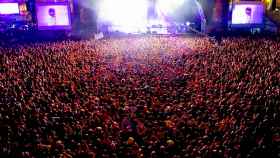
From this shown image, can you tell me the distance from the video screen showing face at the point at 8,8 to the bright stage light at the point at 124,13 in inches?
194

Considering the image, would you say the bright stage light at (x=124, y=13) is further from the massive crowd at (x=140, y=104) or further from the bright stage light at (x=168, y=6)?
the massive crowd at (x=140, y=104)

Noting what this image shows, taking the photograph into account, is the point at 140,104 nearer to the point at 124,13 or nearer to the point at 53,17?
the point at 53,17

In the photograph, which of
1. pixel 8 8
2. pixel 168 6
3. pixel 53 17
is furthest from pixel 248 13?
pixel 8 8

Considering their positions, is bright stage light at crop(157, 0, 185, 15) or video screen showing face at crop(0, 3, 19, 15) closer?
video screen showing face at crop(0, 3, 19, 15)

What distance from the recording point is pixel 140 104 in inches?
305

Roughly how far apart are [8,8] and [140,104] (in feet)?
48.4

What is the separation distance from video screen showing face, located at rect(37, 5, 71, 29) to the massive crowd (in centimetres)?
546

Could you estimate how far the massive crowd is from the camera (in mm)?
5725

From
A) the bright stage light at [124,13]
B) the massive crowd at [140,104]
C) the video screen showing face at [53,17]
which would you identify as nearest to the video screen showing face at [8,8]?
the video screen showing face at [53,17]

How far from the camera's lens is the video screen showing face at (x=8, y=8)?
63.7 feet

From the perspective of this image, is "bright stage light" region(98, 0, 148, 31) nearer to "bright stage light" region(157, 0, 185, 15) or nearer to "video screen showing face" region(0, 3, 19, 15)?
"bright stage light" region(157, 0, 185, 15)

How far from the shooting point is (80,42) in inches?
637

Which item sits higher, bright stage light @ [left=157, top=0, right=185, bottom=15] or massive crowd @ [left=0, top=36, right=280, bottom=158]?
bright stage light @ [left=157, top=0, right=185, bottom=15]

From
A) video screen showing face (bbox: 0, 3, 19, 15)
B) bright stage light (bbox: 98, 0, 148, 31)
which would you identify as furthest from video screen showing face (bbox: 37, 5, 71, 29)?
bright stage light (bbox: 98, 0, 148, 31)
